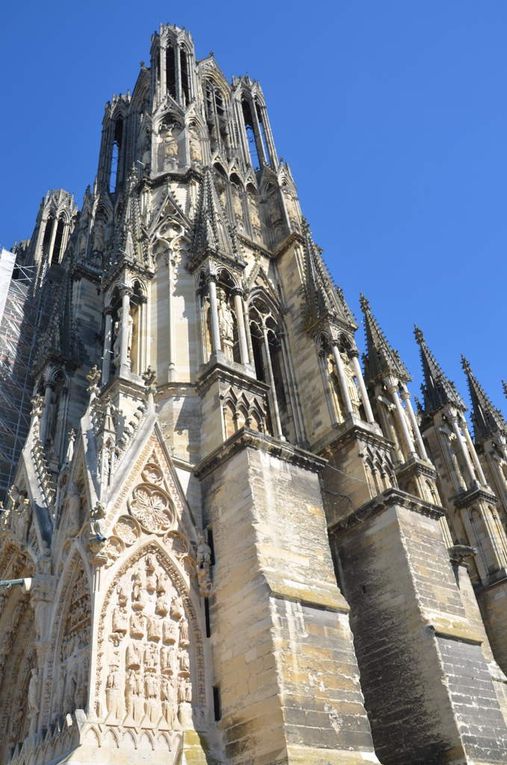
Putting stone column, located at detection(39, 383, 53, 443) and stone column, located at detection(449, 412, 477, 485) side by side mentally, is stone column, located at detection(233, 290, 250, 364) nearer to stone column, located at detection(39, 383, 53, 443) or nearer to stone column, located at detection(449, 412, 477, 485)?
stone column, located at detection(39, 383, 53, 443)

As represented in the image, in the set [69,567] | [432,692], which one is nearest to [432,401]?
[432,692]

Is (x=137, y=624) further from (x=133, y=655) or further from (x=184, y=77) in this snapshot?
(x=184, y=77)

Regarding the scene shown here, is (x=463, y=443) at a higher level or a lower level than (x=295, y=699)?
higher

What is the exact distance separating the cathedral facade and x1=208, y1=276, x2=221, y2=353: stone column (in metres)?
0.06

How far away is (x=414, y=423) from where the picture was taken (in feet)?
74.6

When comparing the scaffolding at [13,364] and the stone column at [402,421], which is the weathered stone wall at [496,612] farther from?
the scaffolding at [13,364]

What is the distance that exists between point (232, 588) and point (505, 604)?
12.0m

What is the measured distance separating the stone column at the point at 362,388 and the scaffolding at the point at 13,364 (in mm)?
10801

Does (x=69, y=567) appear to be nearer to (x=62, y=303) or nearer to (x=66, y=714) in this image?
(x=66, y=714)

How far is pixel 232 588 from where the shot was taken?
40.1 ft

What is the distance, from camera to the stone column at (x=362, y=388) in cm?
1892

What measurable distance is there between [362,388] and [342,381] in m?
0.75

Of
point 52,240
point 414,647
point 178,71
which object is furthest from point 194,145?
point 414,647

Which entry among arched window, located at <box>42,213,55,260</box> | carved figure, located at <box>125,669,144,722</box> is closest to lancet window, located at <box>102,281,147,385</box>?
carved figure, located at <box>125,669,144,722</box>
